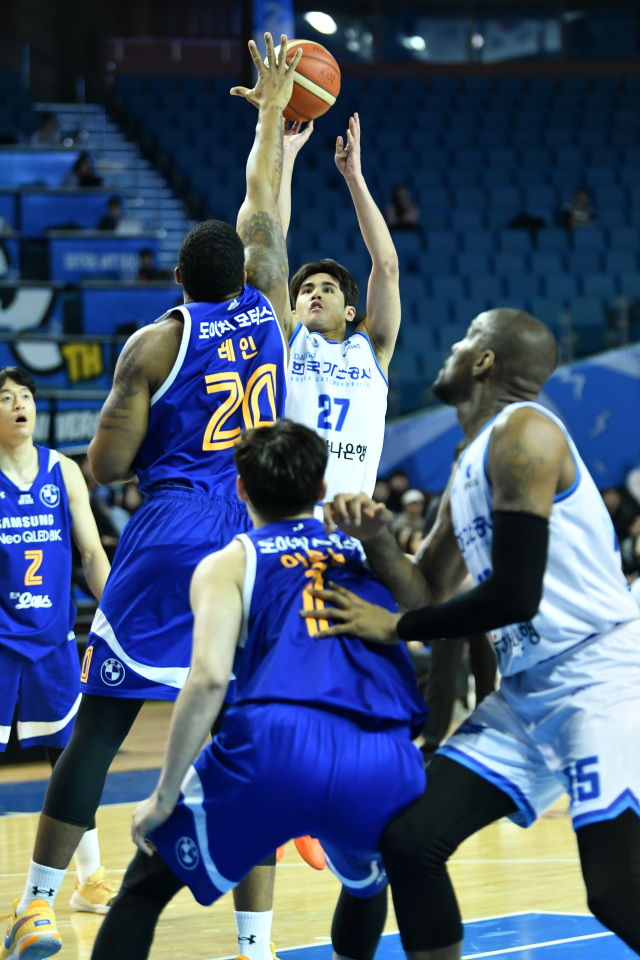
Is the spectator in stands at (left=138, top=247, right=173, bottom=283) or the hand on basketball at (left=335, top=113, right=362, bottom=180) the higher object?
the hand on basketball at (left=335, top=113, right=362, bottom=180)

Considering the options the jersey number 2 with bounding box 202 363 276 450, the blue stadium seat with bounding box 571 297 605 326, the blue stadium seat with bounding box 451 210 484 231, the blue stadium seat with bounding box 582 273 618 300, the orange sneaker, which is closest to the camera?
the jersey number 2 with bounding box 202 363 276 450

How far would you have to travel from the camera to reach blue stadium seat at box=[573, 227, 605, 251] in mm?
16250

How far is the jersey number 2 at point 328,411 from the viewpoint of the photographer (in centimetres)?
425

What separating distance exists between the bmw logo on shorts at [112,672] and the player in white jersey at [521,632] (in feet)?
3.28

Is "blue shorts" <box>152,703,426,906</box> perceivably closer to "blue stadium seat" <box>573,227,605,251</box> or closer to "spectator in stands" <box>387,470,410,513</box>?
"spectator in stands" <box>387,470,410,513</box>

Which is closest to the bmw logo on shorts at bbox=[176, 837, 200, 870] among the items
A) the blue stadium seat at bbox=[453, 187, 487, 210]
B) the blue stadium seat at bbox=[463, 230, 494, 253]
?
the blue stadium seat at bbox=[463, 230, 494, 253]

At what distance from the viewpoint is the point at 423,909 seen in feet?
8.13

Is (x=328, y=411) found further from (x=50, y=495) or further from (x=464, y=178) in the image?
(x=464, y=178)

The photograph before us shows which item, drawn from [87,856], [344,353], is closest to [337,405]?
[344,353]

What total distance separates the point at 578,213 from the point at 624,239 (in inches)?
29.1

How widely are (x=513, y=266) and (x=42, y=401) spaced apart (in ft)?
24.4

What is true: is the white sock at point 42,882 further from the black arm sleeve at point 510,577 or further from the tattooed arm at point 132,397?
the black arm sleeve at point 510,577

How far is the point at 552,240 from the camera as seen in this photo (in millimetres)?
16344

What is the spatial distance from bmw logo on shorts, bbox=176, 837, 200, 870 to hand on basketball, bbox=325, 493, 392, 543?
2.41ft
